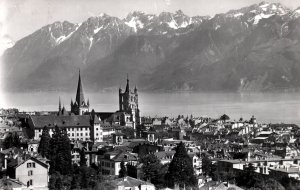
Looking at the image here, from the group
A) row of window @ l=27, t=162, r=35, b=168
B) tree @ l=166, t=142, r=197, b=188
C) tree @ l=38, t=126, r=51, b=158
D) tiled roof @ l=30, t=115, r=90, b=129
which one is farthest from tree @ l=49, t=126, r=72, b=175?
tiled roof @ l=30, t=115, r=90, b=129

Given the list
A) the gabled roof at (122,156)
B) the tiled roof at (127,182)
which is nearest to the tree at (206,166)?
the gabled roof at (122,156)

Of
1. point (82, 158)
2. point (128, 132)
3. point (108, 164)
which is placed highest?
point (128, 132)

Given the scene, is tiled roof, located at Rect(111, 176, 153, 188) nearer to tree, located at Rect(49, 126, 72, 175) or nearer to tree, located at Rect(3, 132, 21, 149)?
tree, located at Rect(49, 126, 72, 175)

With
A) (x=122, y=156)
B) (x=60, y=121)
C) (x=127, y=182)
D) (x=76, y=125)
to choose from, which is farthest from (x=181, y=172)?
(x=60, y=121)

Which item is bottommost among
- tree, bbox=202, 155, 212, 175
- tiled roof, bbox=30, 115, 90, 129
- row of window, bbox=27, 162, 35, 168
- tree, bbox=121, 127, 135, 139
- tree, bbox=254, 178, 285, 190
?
tree, bbox=254, 178, 285, 190

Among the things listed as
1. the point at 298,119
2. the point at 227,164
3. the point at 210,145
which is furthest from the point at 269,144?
the point at 298,119

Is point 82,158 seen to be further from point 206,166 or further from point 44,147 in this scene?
point 206,166

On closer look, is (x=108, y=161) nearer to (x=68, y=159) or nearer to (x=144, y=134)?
(x=68, y=159)

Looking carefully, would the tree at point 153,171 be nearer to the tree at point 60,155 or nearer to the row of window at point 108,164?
the row of window at point 108,164
